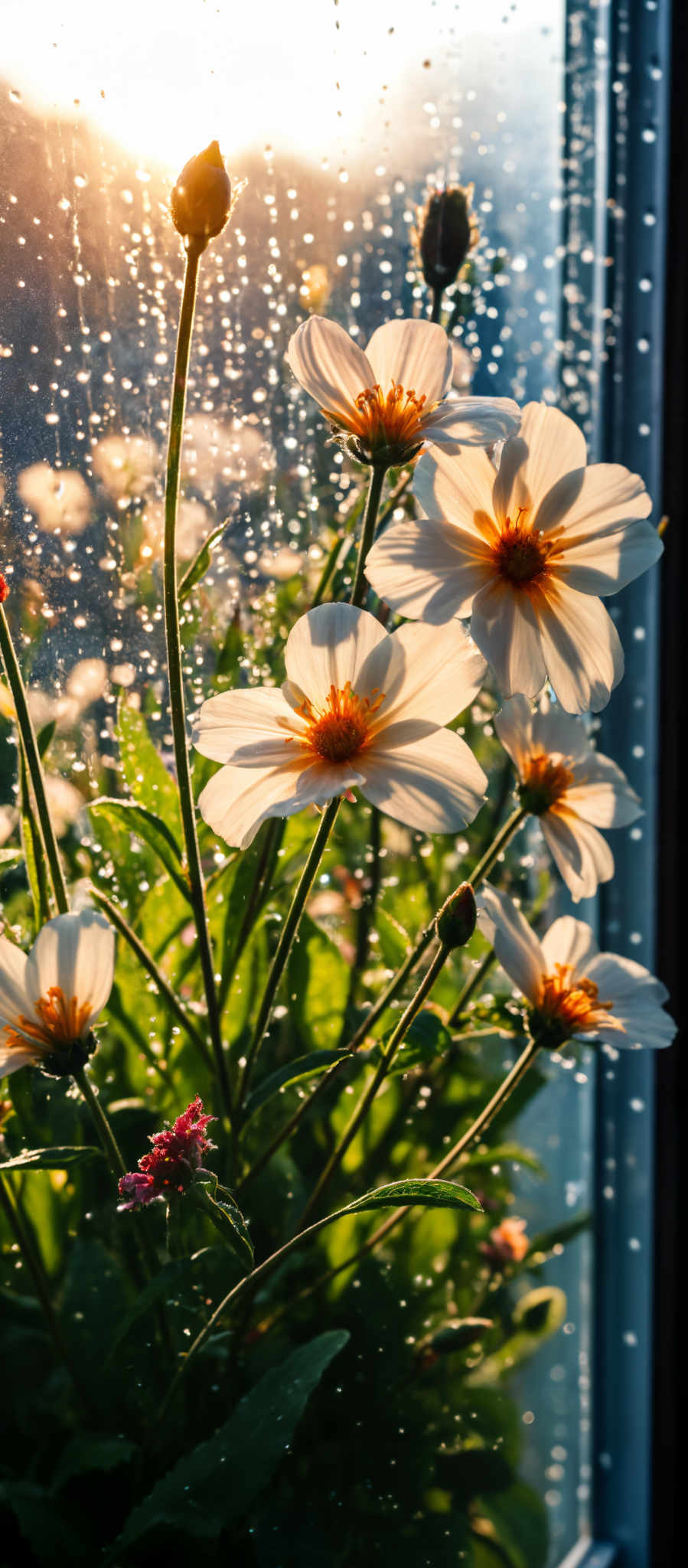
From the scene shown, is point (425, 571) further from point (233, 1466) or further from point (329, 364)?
point (233, 1466)

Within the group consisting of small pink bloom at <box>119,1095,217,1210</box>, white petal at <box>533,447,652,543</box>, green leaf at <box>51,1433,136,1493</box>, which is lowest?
green leaf at <box>51,1433,136,1493</box>

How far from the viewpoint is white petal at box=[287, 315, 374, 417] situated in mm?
263

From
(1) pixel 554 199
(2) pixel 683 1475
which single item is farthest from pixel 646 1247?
(1) pixel 554 199

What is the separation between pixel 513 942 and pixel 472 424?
149 mm

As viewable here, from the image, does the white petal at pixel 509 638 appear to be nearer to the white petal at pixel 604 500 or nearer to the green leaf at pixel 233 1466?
the white petal at pixel 604 500

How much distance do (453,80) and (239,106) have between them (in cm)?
18

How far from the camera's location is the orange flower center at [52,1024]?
0.26 meters

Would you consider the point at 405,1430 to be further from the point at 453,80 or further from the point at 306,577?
the point at 453,80

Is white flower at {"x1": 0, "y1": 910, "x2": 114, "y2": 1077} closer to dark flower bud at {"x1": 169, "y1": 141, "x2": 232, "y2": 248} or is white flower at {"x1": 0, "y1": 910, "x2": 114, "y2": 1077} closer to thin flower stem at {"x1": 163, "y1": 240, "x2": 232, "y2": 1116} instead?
thin flower stem at {"x1": 163, "y1": 240, "x2": 232, "y2": 1116}

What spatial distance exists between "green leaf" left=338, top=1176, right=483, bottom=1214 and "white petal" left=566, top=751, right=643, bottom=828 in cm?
14

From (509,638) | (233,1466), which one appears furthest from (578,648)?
(233,1466)

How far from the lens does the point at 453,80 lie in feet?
1.51

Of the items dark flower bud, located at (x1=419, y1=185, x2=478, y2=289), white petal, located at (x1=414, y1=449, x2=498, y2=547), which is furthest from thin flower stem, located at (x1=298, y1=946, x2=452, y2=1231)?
dark flower bud, located at (x1=419, y1=185, x2=478, y2=289)

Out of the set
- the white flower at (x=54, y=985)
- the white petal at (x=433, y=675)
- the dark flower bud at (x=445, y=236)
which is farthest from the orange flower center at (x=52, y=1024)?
the dark flower bud at (x=445, y=236)
